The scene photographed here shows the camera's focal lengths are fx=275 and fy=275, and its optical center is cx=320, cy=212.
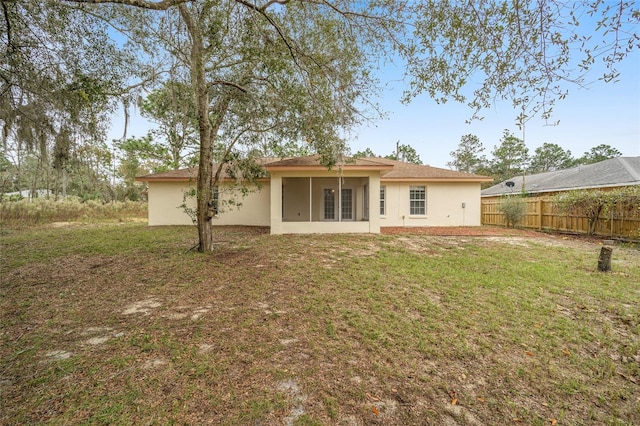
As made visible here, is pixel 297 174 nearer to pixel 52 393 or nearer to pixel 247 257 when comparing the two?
pixel 247 257

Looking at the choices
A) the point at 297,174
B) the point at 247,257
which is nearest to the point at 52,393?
the point at 247,257

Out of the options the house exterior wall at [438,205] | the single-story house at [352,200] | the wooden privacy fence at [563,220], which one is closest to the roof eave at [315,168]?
the single-story house at [352,200]

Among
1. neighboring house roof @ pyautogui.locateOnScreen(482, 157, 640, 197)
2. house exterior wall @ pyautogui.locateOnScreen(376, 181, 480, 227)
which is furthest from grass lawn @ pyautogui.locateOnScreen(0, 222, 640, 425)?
neighboring house roof @ pyautogui.locateOnScreen(482, 157, 640, 197)

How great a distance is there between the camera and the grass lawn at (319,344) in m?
2.15

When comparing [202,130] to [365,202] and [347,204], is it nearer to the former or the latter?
[365,202]

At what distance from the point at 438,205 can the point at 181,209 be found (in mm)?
13100

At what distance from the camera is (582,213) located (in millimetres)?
11352

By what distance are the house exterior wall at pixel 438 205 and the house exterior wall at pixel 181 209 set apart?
6.18 meters

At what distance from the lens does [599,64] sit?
96.4 inches

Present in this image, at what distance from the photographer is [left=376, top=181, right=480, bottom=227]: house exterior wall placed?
13.9m

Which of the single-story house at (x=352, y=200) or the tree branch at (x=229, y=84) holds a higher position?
the tree branch at (x=229, y=84)

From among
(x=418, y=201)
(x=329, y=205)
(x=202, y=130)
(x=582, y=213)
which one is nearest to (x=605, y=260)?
(x=582, y=213)

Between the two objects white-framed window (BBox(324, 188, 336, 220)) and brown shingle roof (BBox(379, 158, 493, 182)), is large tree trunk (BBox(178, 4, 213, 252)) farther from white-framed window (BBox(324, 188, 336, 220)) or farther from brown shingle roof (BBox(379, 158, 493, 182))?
brown shingle roof (BBox(379, 158, 493, 182))

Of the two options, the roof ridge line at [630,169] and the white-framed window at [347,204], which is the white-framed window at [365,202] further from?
the roof ridge line at [630,169]
